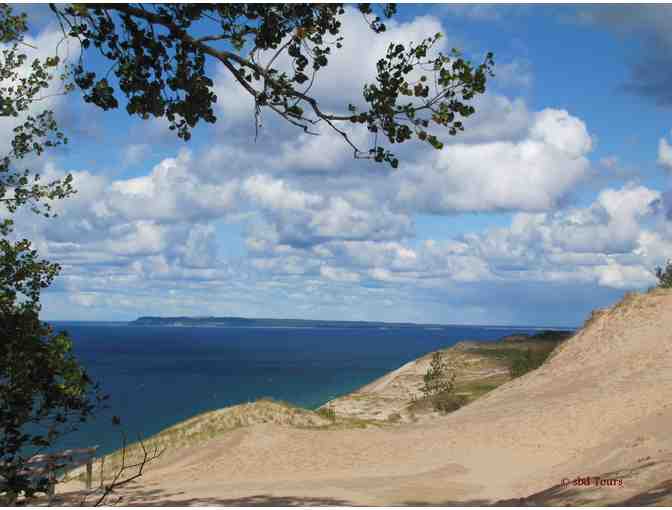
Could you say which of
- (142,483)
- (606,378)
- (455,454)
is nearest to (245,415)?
(142,483)

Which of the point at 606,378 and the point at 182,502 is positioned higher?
the point at 606,378

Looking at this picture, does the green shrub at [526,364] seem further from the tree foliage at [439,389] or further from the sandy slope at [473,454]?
the sandy slope at [473,454]

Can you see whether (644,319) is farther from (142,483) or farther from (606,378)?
(142,483)

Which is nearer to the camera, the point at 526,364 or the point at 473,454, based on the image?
the point at 473,454

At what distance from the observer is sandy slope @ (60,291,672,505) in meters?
21.3

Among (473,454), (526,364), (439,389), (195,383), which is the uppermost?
(526,364)

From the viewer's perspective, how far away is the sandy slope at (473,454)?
2130 centimetres

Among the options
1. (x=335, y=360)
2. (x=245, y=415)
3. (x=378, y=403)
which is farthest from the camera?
(x=335, y=360)

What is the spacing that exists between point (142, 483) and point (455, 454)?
11.7 metres

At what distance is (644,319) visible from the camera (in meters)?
45.5

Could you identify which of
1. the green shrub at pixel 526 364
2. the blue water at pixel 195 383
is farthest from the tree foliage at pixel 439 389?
the blue water at pixel 195 383

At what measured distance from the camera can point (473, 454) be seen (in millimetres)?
27297

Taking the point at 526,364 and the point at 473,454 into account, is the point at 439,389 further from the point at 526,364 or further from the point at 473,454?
the point at 473,454

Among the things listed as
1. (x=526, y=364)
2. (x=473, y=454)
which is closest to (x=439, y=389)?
(x=526, y=364)
